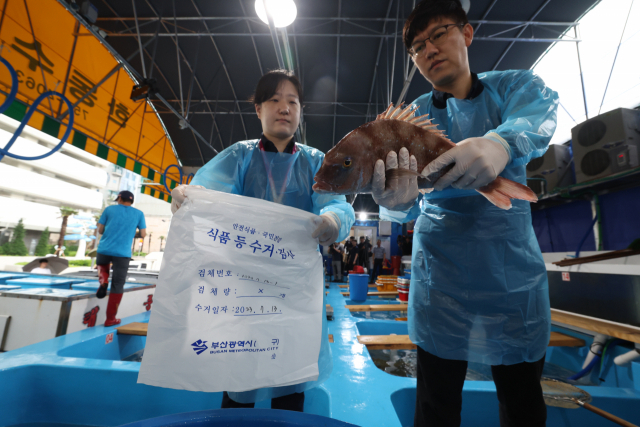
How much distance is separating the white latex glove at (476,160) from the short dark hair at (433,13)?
21.9 inches

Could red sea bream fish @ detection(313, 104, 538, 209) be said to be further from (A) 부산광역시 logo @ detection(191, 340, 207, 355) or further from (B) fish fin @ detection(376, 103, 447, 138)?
(A) 부산광역시 logo @ detection(191, 340, 207, 355)

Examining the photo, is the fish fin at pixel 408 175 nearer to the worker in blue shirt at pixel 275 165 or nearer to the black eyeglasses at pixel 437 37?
the worker in blue shirt at pixel 275 165

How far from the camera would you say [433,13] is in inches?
37.4

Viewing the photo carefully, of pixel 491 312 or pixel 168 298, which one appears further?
pixel 491 312

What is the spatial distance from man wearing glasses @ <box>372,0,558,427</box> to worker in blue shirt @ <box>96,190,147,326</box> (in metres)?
3.38

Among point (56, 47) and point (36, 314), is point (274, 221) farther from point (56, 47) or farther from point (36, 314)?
point (56, 47)

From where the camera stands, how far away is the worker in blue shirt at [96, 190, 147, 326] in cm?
303

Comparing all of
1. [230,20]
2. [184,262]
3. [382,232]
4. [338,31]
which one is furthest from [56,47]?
[382,232]

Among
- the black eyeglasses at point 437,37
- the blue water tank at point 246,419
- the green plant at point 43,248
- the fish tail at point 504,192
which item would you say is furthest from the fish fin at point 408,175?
the green plant at point 43,248

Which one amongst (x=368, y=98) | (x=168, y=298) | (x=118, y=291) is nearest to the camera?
(x=168, y=298)

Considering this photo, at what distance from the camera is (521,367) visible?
2.87 ft

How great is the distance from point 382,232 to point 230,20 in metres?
10.3

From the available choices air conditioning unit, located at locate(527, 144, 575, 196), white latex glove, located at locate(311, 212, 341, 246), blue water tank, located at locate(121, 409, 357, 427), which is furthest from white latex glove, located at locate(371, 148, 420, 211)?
air conditioning unit, located at locate(527, 144, 575, 196)

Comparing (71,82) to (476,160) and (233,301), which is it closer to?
(233,301)
